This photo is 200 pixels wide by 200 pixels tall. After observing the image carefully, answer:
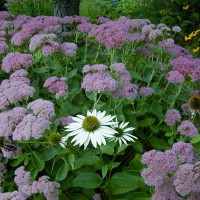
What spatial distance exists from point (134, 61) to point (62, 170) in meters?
1.65

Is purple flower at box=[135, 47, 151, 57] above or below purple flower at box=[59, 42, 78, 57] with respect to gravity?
below

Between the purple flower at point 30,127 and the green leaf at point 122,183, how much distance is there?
0.45 meters

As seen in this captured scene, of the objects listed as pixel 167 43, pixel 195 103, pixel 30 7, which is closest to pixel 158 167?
pixel 195 103

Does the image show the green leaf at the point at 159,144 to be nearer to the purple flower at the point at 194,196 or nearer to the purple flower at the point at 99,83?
the purple flower at the point at 99,83

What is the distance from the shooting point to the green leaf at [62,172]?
1953 millimetres

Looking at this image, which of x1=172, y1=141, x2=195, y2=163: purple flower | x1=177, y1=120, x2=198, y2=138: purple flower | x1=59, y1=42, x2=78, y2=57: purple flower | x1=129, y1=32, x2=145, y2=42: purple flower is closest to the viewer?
x1=172, y1=141, x2=195, y2=163: purple flower

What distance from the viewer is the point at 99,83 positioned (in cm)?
212

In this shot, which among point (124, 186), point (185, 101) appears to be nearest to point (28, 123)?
point (124, 186)

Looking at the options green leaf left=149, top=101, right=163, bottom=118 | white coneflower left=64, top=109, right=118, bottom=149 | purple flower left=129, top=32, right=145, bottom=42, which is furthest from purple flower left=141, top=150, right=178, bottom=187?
purple flower left=129, top=32, right=145, bottom=42

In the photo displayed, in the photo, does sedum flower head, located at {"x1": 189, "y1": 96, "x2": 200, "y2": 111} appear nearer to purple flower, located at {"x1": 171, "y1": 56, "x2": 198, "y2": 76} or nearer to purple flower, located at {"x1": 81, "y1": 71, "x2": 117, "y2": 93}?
purple flower, located at {"x1": 171, "y1": 56, "x2": 198, "y2": 76}

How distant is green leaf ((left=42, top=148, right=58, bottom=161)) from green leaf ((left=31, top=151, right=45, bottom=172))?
0.07 ft

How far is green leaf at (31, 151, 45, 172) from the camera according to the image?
81.0 inches

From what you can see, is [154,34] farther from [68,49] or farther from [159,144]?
[159,144]

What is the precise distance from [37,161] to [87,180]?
30 cm
